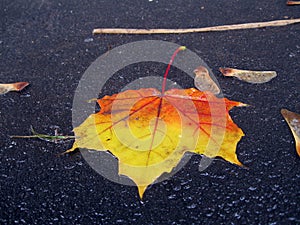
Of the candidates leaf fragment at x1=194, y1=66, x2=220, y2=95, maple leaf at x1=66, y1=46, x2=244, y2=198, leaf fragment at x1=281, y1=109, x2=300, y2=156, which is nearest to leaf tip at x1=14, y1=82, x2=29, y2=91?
maple leaf at x1=66, y1=46, x2=244, y2=198

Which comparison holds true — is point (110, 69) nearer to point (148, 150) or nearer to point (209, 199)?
point (148, 150)

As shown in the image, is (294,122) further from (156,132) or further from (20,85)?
(20,85)

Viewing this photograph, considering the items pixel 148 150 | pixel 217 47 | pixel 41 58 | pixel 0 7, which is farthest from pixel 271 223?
pixel 0 7

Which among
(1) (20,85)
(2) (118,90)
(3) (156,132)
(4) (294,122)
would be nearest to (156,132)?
(3) (156,132)

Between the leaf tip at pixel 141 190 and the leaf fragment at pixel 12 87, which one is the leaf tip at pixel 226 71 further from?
the leaf fragment at pixel 12 87

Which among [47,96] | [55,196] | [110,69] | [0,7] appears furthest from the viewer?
[0,7]

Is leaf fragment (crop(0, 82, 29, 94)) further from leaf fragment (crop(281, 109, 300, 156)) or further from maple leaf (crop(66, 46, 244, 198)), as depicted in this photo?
leaf fragment (crop(281, 109, 300, 156))
